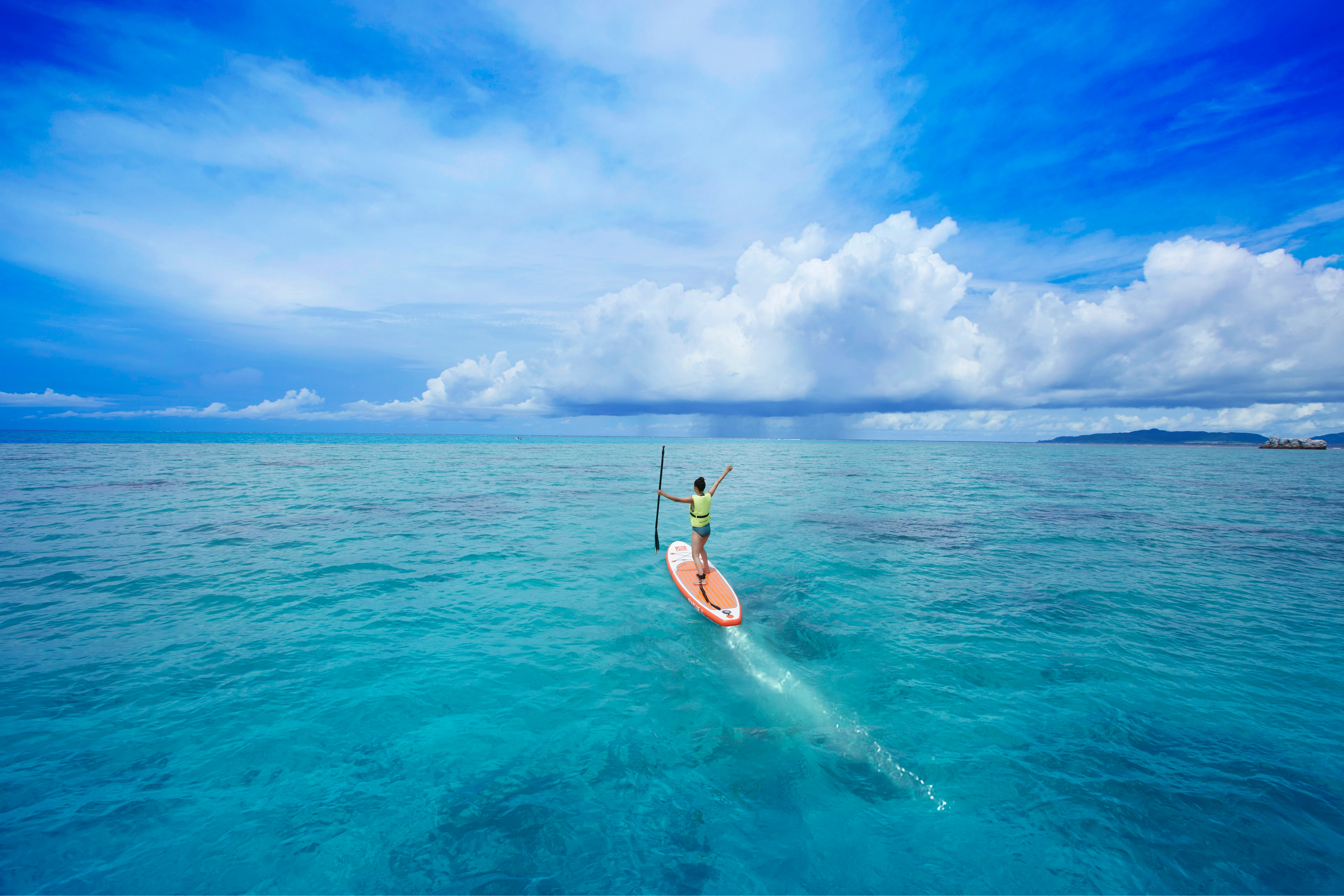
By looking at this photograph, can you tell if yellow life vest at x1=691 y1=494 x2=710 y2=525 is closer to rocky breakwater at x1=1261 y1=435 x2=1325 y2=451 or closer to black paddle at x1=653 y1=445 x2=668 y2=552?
black paddle at x1=653 y1=445 x2=668 y2=552

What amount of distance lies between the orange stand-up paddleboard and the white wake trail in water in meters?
0.72

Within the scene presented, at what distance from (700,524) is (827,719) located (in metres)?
7.41

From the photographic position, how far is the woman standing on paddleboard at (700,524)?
16.3 metres

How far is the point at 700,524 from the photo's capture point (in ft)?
54.9

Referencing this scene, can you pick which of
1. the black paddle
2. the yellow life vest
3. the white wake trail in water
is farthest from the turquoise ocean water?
the yellow life vest

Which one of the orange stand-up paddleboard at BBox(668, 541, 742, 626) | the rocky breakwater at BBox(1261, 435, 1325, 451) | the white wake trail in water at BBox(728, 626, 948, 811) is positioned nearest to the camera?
the white wake trail in water at BBox(728, 626, 948, 811)

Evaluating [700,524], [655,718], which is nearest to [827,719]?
[655,718]

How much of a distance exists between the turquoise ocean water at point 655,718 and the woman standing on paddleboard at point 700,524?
1.85m

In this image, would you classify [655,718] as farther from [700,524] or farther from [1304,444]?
[1304,444]

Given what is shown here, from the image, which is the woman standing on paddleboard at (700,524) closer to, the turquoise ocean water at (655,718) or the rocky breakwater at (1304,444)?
the turquoise ocean water at (655,718)

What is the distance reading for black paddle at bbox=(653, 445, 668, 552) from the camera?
64.0 feet

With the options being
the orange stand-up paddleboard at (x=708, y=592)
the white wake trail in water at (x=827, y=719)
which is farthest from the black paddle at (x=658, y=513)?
the white wake trail in water at (x=827, y=719)

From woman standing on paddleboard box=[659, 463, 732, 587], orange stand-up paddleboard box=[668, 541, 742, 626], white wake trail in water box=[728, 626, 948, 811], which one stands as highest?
woman standing on paddleboard box=[659, 463, 732, 587]

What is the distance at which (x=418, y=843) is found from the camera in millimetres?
7277
